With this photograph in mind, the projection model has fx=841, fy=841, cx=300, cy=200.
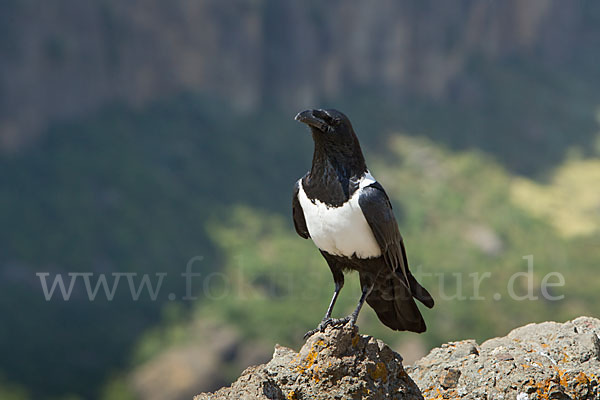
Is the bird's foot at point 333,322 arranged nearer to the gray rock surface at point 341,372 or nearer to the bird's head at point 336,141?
the gray rock surface at point 341,372

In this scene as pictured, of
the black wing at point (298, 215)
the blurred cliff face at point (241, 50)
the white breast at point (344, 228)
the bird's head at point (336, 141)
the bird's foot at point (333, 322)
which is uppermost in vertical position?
the blurred cliff face at point (241, 50)

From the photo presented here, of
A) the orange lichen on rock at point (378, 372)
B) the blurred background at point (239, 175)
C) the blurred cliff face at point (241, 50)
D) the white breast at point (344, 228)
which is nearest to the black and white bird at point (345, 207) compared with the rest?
the white breast at point (344, 228)

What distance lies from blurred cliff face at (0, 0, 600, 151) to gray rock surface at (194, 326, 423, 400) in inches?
1522

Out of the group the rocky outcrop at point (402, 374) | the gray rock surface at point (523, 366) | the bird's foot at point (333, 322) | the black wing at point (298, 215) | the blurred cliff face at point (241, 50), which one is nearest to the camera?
the rocky outcrop at point (402, 374)

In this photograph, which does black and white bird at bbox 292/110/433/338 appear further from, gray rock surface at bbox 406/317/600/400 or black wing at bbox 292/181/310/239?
gray rock surface at bbox 406/317/600/400

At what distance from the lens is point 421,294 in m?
7.45

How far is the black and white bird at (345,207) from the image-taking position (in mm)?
6984

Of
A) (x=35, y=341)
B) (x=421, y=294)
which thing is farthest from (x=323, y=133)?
(x=35, y=341)

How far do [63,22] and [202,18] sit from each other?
28.1 feet

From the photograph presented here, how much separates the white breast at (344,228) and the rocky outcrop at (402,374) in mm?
748

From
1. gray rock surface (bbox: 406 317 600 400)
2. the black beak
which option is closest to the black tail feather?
gray rock surface (bbox: 406 317 600 400)

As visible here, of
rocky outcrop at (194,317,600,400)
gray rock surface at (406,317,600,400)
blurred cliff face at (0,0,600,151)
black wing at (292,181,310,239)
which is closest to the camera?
rocky outcrop at (194,317,600,400)

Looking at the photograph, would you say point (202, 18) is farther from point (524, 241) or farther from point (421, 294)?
point (421, 294)

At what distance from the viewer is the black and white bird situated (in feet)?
22.9
